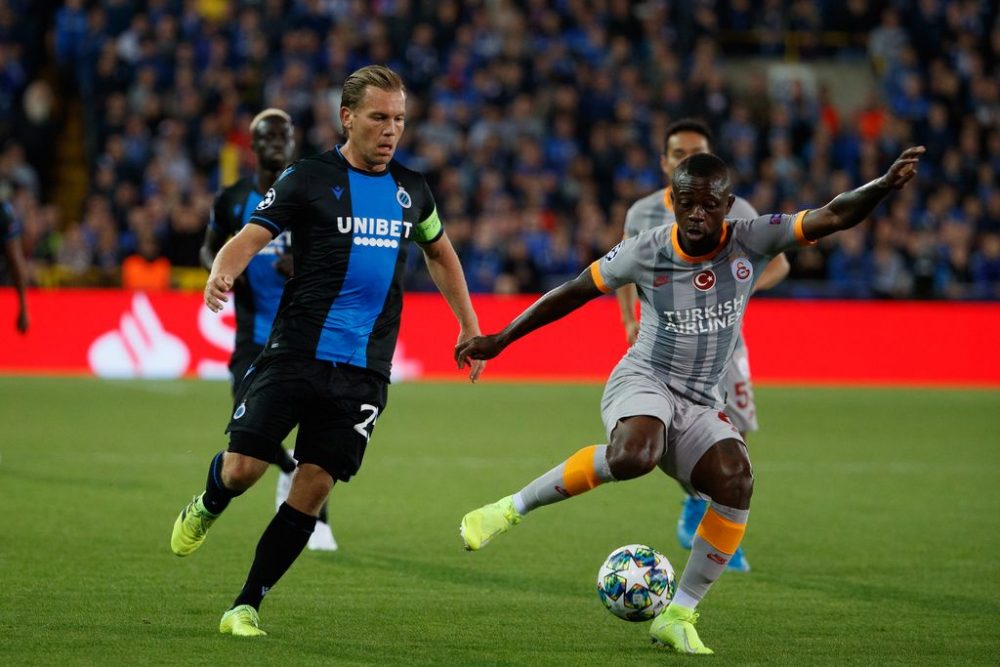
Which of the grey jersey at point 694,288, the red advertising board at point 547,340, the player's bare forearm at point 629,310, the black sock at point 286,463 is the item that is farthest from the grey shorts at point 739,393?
the red advertising board at point 547,340

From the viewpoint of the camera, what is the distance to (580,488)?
5.93 m

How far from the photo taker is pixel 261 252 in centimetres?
804

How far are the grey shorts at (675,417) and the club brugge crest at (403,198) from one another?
3.95 feet

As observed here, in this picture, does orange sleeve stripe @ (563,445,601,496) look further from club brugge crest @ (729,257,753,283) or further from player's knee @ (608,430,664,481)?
club brugge crest @ (729,257,753,283)

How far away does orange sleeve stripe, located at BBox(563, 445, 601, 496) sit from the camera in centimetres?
588

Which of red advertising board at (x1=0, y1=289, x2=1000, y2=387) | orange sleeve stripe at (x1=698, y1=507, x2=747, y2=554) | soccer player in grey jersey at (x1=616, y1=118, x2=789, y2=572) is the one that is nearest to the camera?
orange sleeve stripe at (x1=698, y1=507, x2=747, y2=554)

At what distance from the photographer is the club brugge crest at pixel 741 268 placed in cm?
601

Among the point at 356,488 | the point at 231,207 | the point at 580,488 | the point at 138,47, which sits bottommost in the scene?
the point at 356,488

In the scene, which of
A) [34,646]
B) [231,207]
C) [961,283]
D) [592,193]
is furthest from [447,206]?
[34,646]

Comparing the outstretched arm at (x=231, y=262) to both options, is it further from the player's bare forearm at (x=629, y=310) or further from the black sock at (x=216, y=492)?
the player's bare forearm at (x=629, y=310)

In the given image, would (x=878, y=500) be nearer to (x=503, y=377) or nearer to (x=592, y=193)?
(x=503, y=377)

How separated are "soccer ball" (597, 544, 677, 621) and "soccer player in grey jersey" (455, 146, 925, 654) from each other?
0.07m

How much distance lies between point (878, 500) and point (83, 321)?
10.8m

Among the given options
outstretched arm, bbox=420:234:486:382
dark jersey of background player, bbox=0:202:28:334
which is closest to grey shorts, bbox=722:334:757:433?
outstretched arm, bbox=420:234:486:382
